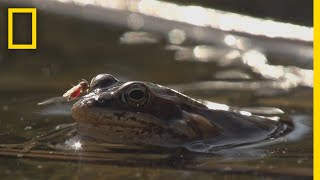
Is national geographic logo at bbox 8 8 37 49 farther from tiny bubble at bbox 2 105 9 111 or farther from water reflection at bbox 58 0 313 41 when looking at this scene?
tiny bubble at bbox 2 105 9 111

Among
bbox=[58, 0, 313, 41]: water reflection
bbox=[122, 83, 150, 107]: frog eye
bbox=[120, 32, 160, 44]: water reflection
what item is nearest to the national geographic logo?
bbox=[58, 0, 313, 41]: water reflection

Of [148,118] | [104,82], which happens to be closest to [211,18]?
[104,82]

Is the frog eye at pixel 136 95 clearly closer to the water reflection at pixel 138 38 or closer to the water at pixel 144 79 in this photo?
the water at pixel 144 79

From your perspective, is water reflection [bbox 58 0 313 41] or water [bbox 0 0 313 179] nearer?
water [bbox 0 0 313 179]

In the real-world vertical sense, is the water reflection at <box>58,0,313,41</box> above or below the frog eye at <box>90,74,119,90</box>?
above

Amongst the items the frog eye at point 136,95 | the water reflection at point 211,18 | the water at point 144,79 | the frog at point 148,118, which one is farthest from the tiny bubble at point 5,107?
the water reflection at point 211,18
